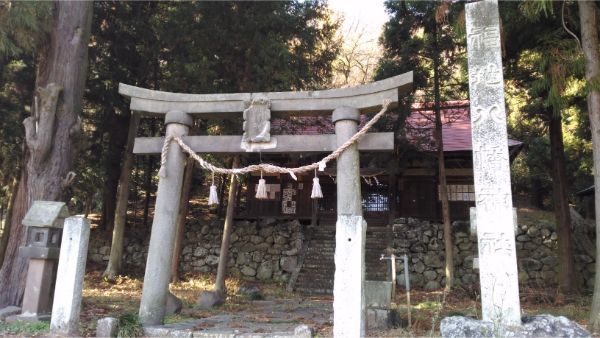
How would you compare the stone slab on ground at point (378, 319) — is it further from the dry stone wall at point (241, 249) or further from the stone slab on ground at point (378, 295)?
the dry stone wall at point (241, 249)

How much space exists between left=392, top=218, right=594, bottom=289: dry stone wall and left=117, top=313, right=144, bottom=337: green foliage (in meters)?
10.1

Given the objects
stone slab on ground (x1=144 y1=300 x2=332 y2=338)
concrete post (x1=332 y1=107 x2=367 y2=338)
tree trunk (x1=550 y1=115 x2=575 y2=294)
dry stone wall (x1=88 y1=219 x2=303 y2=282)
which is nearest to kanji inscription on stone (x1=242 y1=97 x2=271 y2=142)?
concrete post (x1=332 y1=107 x2=367 y2=338)

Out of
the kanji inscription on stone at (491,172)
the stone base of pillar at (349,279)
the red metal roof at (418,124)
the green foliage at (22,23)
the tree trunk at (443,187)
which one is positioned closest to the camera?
the stone base of pillar at (349,279)

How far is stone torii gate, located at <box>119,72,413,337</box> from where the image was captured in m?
6.83

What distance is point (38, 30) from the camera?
28.4 ft

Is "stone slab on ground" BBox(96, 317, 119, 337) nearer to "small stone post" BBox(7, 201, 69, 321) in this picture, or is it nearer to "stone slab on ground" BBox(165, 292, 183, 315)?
"small stone post" BBox(7, 201, 69, 321)

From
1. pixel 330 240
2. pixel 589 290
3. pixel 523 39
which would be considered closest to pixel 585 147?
pixel 589 290

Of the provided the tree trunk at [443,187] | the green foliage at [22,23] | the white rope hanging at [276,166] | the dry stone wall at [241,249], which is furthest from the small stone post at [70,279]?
the dry stone wall at [241,249]

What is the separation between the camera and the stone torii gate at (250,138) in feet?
22.4

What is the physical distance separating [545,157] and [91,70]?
1683 cm

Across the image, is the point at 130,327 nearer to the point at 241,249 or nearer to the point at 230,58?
the point at 230,58

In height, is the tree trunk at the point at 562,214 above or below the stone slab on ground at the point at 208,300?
above

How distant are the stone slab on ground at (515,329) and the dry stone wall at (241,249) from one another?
36.2ft

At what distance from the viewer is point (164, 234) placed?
23.1 ft
